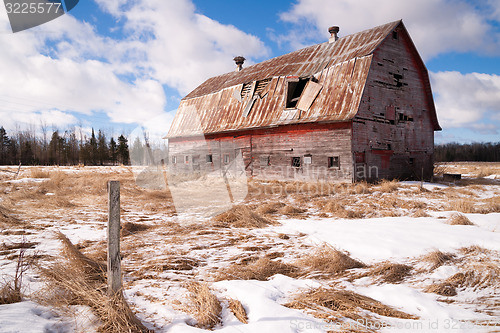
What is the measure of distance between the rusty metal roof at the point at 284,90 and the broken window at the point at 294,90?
1.13 feet

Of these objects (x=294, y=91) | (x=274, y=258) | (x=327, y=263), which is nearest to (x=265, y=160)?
(x=294, y=91)

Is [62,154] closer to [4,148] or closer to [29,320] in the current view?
[4,148]

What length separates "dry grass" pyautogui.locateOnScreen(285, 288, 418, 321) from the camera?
2.65m

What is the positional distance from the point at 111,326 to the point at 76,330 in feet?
1.01

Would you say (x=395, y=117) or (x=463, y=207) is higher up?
(x=395, y=117)

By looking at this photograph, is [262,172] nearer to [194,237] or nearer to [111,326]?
[194,237]

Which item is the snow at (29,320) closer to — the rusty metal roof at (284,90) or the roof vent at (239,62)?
the rusty metal roof at (284,90)

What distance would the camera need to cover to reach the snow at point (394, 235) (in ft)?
14.8

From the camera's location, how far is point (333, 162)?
13492 millimetres

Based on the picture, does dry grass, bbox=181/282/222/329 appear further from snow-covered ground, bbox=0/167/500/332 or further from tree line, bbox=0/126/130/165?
tree line, bbox=0/126/130/165

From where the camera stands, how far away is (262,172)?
16.1 meters

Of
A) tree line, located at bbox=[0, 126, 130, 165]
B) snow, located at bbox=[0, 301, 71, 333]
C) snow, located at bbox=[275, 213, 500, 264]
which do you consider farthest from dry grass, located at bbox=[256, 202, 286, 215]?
tree line, located at bbox=[0, 126, 130, 165]

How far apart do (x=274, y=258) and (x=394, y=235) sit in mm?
2629

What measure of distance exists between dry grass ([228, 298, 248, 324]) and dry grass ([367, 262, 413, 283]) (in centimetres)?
201
